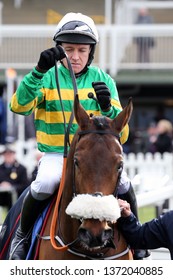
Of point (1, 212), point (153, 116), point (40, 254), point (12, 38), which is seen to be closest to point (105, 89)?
point (40, 254)

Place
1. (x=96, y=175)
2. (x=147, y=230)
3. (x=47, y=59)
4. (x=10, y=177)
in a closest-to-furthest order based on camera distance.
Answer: (x=96, y=175) → (x=147, y=230) → (x=47, y=59) → (x=10, y=177)

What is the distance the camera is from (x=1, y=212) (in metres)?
15.9

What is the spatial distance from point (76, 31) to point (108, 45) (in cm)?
1805

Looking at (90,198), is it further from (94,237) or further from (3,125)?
(3,125)

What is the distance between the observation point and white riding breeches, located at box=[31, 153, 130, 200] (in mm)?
6129


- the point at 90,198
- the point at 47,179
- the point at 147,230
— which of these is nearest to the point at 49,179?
the point at 47,179

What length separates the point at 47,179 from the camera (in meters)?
6.12

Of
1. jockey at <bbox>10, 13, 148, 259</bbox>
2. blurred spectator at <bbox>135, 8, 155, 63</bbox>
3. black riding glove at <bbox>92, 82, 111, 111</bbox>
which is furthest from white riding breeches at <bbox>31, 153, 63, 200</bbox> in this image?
blurred spectator at <bbox>135, 8, 155, 63</bbox>

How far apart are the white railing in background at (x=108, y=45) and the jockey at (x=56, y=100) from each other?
16778 mm

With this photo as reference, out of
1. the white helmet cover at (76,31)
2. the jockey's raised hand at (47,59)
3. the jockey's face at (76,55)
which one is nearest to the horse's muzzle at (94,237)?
the jockey's raised hand at (47,59)

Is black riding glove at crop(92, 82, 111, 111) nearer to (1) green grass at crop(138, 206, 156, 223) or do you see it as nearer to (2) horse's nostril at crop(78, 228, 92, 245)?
(2) horse's nostril at crop(78, 228, 92, 245)
